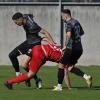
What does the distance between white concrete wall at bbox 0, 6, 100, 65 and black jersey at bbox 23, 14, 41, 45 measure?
1111cm

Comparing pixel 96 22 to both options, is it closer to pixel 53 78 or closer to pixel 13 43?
pixel 13 43

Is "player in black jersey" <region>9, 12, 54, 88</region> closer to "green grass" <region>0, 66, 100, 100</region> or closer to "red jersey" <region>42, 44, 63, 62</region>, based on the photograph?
"red jersey" <region>42, 44, 63, 62</region>

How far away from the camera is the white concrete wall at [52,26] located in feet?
→ 87.9

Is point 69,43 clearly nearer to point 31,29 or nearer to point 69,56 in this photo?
point 69,56

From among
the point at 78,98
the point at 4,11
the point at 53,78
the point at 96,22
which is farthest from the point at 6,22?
the point at 78,98

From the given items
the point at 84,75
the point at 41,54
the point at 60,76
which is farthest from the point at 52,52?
the point at 84,75

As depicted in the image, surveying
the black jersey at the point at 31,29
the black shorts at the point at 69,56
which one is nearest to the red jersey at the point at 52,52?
the black shorts at the point at 69,56

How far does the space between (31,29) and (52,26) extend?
38.0 feet

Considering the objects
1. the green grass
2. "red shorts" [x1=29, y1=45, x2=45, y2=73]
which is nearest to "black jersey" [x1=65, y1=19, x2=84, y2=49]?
"red shorts" [x1=29, y1=45, x2=45, y2=73]

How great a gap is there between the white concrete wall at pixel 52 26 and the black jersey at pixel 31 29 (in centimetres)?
1111

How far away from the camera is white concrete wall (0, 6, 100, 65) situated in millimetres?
26797

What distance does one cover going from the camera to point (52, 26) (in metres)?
27.0

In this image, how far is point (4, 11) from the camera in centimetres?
2698

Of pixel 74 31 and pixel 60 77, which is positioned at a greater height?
pixel 74 31
